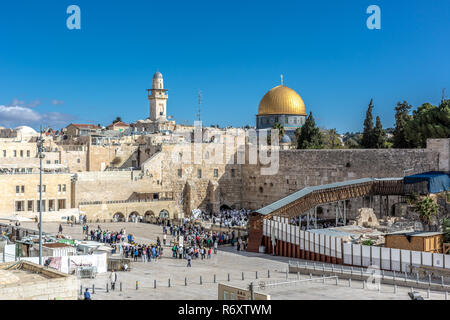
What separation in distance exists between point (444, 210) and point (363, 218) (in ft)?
19.5

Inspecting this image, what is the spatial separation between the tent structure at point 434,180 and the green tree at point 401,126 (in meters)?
10.5

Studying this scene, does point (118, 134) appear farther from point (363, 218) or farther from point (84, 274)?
point (84, 274)

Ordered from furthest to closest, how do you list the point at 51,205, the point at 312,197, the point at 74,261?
the point at 51,205
the point at 312,197
the point at 74,261

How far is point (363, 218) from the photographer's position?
31.6 meters

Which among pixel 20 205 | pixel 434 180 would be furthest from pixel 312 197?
pixel 20 205

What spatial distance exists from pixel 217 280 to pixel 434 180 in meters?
19.9

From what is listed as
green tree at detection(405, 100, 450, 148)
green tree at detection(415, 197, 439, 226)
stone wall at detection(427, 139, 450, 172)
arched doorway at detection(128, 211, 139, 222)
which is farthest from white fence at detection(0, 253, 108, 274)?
green tree at detection(405, 100, 450, 148)

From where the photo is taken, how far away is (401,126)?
4812 cm

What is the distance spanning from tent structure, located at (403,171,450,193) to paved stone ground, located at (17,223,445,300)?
521 inches

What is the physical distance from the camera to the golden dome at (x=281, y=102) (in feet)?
220

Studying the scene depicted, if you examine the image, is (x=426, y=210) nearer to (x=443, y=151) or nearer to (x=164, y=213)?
(x=443, y=151)

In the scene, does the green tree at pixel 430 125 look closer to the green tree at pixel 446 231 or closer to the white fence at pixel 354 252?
the green tree at pixel 446 231

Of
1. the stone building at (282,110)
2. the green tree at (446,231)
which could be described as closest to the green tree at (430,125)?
the green tree at (446,231)
